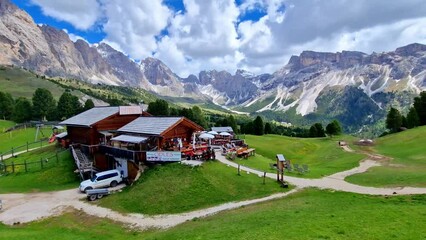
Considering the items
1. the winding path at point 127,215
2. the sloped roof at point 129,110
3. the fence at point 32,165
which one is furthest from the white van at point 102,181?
the sloped roof at point 129,110

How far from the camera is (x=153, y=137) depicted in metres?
45.5

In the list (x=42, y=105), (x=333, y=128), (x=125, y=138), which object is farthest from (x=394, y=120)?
(x=42, y=105)

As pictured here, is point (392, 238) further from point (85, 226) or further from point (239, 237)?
point (85, 226)

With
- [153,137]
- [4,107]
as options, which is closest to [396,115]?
[153,137]

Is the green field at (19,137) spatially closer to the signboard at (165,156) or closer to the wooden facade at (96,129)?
the wooden facade at (96,129)

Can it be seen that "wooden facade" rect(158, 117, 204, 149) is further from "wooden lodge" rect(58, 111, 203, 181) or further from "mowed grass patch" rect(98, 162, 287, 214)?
"mowed grass patch" rect(98, 162, 287, 214)

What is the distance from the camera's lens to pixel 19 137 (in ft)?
274

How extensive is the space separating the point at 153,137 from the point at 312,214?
92.2 ft

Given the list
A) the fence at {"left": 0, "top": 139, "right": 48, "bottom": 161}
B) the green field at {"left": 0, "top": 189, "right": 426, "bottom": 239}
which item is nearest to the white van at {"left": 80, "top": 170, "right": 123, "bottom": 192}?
the green field at {"left": 0, "top": 189, "right": 426, "bottom": 239}

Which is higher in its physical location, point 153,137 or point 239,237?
point 153,137

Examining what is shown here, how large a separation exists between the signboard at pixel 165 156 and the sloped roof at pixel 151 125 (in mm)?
4514

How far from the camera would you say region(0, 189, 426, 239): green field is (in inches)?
710

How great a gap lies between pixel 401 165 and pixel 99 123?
4767 cm

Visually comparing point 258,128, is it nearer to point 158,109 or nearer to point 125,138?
point 158,109
